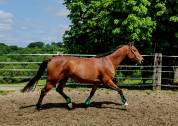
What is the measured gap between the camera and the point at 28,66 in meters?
29.1

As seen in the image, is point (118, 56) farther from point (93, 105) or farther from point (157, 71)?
point (157, 71)

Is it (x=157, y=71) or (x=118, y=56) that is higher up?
(x=118, y=56)

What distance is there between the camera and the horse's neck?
1131cm

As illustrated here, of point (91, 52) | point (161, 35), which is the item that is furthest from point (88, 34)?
point (161, 35)

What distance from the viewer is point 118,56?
37.3 ft

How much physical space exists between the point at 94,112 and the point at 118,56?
1.78 meters

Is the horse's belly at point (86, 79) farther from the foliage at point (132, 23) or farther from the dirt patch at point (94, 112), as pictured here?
the foliage at point (132, 23)

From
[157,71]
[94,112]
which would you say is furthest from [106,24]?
[94,112]

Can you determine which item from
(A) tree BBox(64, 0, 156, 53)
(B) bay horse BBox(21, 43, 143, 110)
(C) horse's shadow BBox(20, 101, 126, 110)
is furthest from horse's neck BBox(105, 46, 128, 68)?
(A) tree BBox(64, 0, 156, 53)

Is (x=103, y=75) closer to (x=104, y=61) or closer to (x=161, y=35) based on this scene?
(x=104, y=61)

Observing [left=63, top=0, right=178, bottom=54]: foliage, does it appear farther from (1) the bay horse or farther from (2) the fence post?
(1) the bay horse

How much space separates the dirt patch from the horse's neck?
1.16 m

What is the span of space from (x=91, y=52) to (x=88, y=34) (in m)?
1.01

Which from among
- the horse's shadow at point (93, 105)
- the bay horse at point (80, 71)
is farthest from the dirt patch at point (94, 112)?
the bay horse at point (80, 71)
